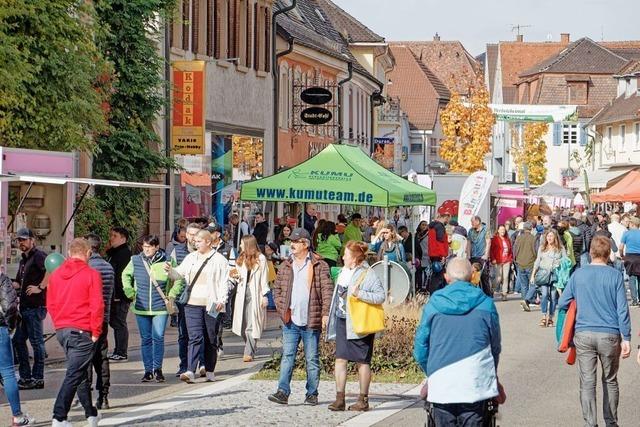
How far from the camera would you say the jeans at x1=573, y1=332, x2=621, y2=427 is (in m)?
11.9

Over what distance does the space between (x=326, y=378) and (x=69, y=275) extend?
4936 millimetres

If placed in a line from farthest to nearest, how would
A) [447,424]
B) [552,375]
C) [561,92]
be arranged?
1. [561,92]
2. [552,375]
3. [447,424]

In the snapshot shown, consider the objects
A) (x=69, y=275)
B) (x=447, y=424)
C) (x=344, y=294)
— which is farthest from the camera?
(x=344, y=294)

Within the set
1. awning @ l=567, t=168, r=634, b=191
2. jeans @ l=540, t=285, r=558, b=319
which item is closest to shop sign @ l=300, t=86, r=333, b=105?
jeans @ l=540, t=285, r=558, b=319

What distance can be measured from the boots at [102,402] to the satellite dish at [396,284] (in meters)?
6.87

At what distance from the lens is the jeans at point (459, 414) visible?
9.32 meters

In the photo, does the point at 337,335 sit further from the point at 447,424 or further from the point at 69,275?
the point at 447,424

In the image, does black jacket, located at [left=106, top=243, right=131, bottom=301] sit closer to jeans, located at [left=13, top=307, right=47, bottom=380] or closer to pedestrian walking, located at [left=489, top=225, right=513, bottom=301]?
jeans, located at [left=13, top=307, right=47, bottom=380]

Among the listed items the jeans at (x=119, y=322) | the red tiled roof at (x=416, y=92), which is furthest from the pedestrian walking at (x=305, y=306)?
the red tiled roof at (x=416, y=92)

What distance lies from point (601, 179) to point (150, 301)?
6450 centimetres

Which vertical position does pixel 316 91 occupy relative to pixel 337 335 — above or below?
above

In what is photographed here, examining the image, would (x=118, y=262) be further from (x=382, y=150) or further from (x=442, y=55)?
(x=442, y=55)

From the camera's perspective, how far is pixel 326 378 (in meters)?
16.4

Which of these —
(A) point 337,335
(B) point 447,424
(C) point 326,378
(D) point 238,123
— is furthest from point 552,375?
(D) point 238,123
